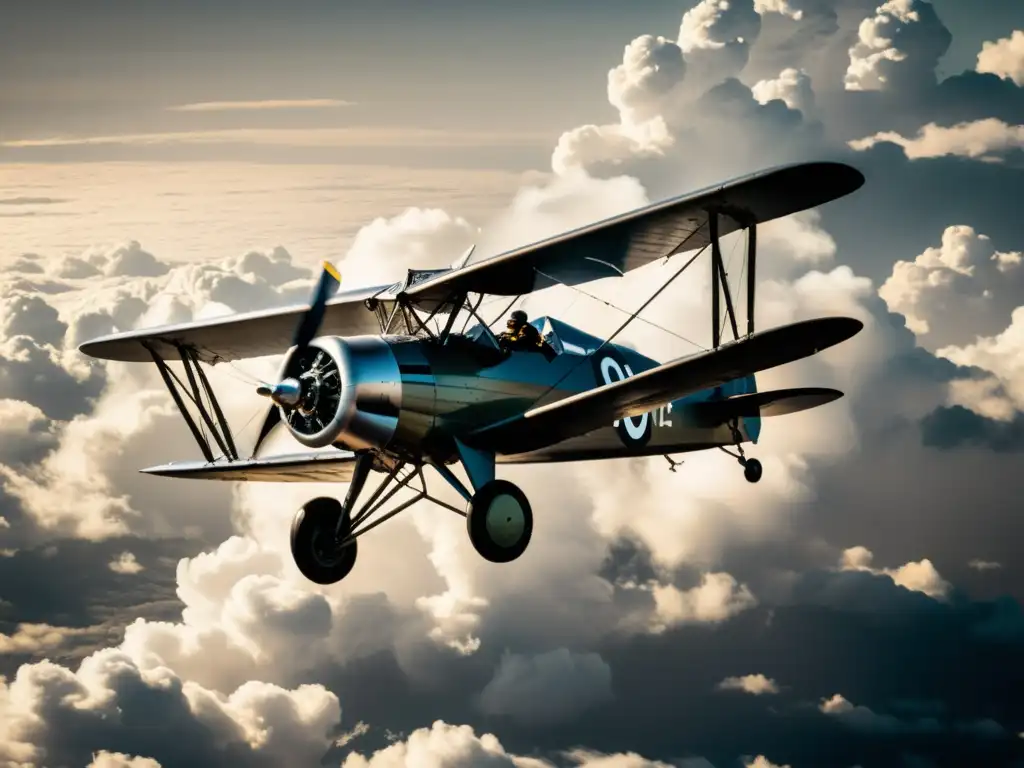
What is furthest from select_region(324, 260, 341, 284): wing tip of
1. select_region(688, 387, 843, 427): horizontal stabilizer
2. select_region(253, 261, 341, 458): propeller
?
select_region(688, 387, 843, 427): horizontal stabilizer

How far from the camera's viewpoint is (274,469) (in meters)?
17.4

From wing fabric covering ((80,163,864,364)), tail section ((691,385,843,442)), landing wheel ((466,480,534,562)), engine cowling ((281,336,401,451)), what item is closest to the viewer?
wing fabric covering ((80,163,864,364))

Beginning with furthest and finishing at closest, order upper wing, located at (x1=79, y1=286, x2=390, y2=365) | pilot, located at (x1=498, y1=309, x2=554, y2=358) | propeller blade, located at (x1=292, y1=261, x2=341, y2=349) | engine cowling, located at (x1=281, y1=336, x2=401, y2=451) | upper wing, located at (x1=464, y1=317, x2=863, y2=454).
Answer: upper wing, located at (x1=79, y1=286, x2=390, y2=365)
pilot, located at (x1=498, y1=309, x2=554, y2=358)
propeller blade, located at (x1=292, y1=261, x2=341, y2=349)
engine cowling, located at (x1=281, y1=336, x2=401, y2=451)
upper wing, located at (x1=464, y1=317, x2=863, y2=454)

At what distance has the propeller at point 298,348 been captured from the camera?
14648 millimetres

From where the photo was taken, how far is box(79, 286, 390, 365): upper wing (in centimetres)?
1791

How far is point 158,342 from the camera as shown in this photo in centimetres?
1891

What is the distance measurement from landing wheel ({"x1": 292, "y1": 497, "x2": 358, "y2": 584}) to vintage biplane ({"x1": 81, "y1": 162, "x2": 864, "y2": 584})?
0.02 m

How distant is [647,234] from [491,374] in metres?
2.41

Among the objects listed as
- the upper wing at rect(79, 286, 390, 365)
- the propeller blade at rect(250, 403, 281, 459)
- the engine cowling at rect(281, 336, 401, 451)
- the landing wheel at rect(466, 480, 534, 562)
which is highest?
the upper wing at rect(79, 286, 390, 365)

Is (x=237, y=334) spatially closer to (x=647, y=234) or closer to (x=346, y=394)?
(x=346, y=394)

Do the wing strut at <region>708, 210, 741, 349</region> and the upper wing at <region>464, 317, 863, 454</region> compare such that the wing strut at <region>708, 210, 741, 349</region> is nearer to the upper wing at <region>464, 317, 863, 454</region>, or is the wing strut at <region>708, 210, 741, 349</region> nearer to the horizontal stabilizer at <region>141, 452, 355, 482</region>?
the upper wing at <region>464, 317, 863, 454</region>

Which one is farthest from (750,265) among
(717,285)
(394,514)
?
(394,514)

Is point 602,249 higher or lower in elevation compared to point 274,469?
higher

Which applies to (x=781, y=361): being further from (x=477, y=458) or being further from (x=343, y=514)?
(x=343, y=514)
